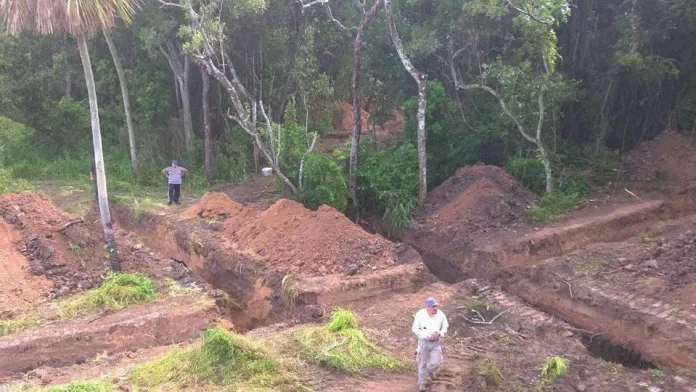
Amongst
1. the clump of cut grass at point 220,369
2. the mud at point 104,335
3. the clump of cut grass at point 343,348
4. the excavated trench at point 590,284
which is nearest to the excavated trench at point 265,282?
the mud at point 104,335

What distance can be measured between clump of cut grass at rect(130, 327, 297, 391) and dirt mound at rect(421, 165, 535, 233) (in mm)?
6810

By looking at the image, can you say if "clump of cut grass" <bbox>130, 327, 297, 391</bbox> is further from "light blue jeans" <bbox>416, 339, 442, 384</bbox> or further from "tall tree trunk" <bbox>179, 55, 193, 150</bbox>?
"tall tree trunk" <bbox>179, 55, 193, 150</bbox>

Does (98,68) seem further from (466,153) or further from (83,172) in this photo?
(466,153)

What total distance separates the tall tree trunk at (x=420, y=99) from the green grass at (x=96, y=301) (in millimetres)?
6837

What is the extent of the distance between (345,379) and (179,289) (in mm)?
4312

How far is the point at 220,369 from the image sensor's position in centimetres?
759

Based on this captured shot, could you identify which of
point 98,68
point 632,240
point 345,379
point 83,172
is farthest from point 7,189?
point 632,240

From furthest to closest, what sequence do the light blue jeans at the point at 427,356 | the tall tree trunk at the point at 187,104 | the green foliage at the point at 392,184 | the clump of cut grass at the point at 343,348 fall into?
the tall tree trunk at the point at 187,104 → the green foliage at the point at 392,184 → the clump of cut grass at the point at 343,348 → the light blue jeans at the point at 427,356

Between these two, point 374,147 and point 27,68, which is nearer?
point 374,147

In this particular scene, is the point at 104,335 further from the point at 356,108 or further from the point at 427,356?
the point at 356,108

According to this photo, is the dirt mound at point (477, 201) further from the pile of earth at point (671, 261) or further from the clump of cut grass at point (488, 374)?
the clump of cut grass at point (488, 374)

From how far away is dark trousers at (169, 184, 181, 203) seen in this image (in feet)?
50.8

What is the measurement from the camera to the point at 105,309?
9.98 meters

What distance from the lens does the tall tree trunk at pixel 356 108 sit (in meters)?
13.6
